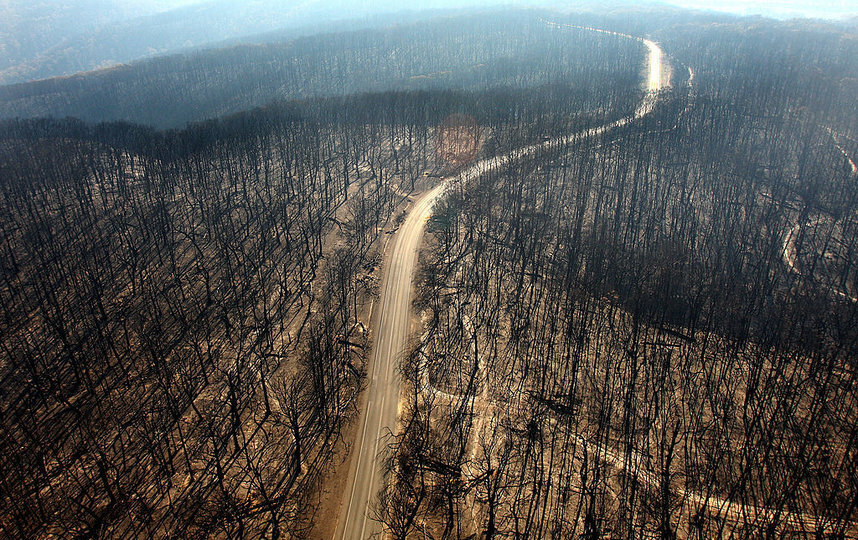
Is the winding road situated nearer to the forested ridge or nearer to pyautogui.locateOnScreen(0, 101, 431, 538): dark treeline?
the forested ridge

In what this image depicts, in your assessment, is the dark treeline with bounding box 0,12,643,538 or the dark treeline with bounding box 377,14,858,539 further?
the dark treeline with bounding box 0,12,643,538

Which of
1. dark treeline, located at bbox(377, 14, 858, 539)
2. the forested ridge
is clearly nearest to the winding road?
the forested ridge

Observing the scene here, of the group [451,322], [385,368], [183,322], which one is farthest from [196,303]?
[451,322]

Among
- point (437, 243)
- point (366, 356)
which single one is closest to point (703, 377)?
point (366, 356)

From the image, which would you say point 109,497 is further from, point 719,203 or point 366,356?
point 719,203

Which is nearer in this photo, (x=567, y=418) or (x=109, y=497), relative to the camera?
(x=109, y=497)

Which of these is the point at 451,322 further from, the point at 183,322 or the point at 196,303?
the point at 196,303
